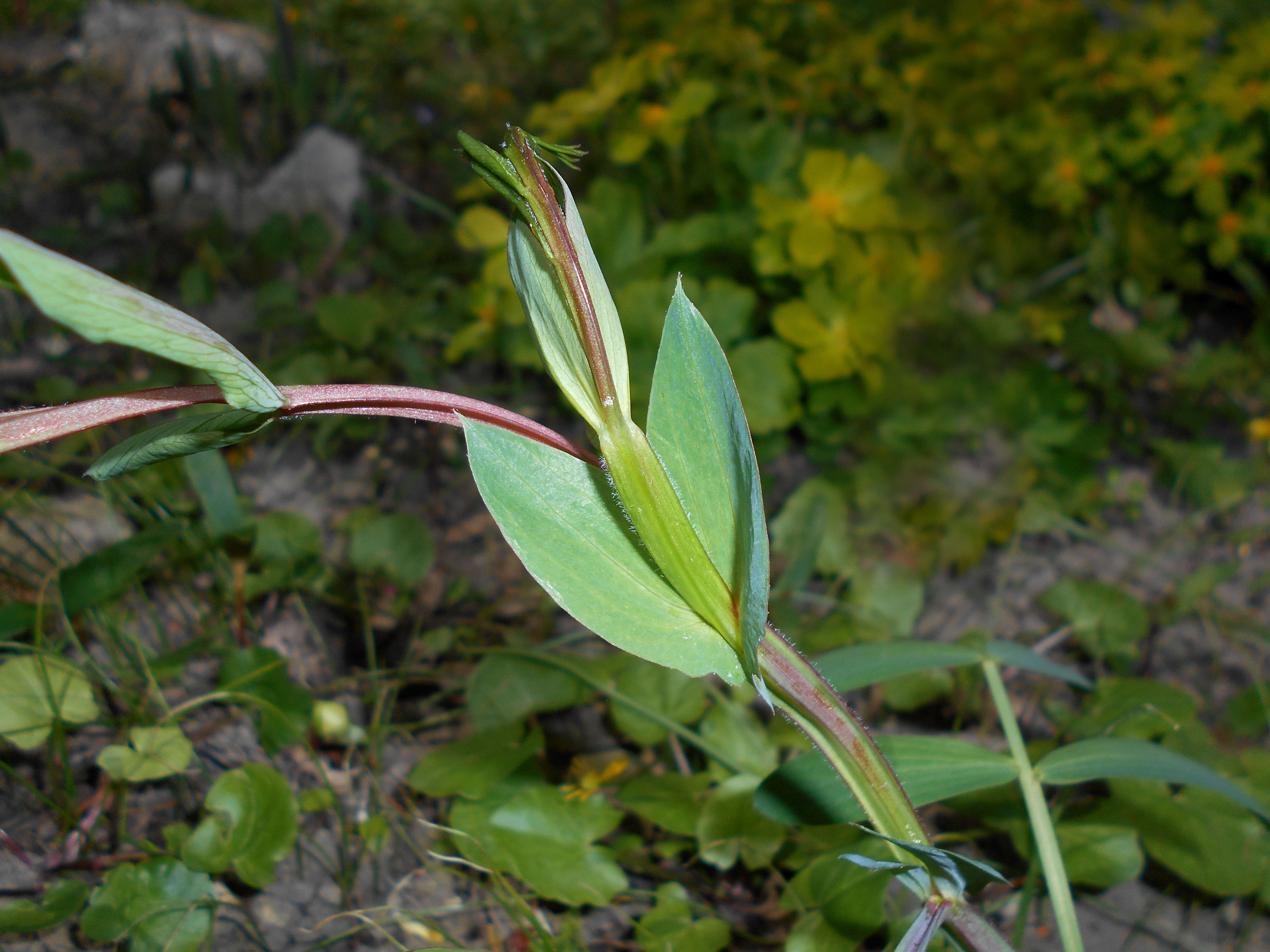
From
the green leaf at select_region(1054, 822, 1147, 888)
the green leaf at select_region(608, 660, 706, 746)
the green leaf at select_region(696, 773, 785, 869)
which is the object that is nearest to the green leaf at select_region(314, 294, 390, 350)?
the green leaf at select_region(608, 660, 706, 746)

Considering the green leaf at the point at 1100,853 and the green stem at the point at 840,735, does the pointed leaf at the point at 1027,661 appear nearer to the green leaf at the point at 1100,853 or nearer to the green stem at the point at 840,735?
the green leaf at the point at 1100,853

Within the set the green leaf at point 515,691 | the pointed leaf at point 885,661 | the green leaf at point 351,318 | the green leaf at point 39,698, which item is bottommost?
the green leaf at point 515,691

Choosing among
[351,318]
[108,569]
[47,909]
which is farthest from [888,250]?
[47,909]

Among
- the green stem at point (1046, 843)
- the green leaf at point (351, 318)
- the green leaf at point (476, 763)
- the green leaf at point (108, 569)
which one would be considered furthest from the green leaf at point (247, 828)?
the green leaf at point (351, 318)

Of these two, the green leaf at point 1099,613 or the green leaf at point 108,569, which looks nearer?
the green leaf at point 108,569

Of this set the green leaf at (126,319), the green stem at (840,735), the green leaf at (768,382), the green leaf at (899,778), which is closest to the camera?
the green leaf at (126,319)

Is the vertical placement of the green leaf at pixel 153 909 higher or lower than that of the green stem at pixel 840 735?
lower

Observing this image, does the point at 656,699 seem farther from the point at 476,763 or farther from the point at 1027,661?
the point at 1027,661
